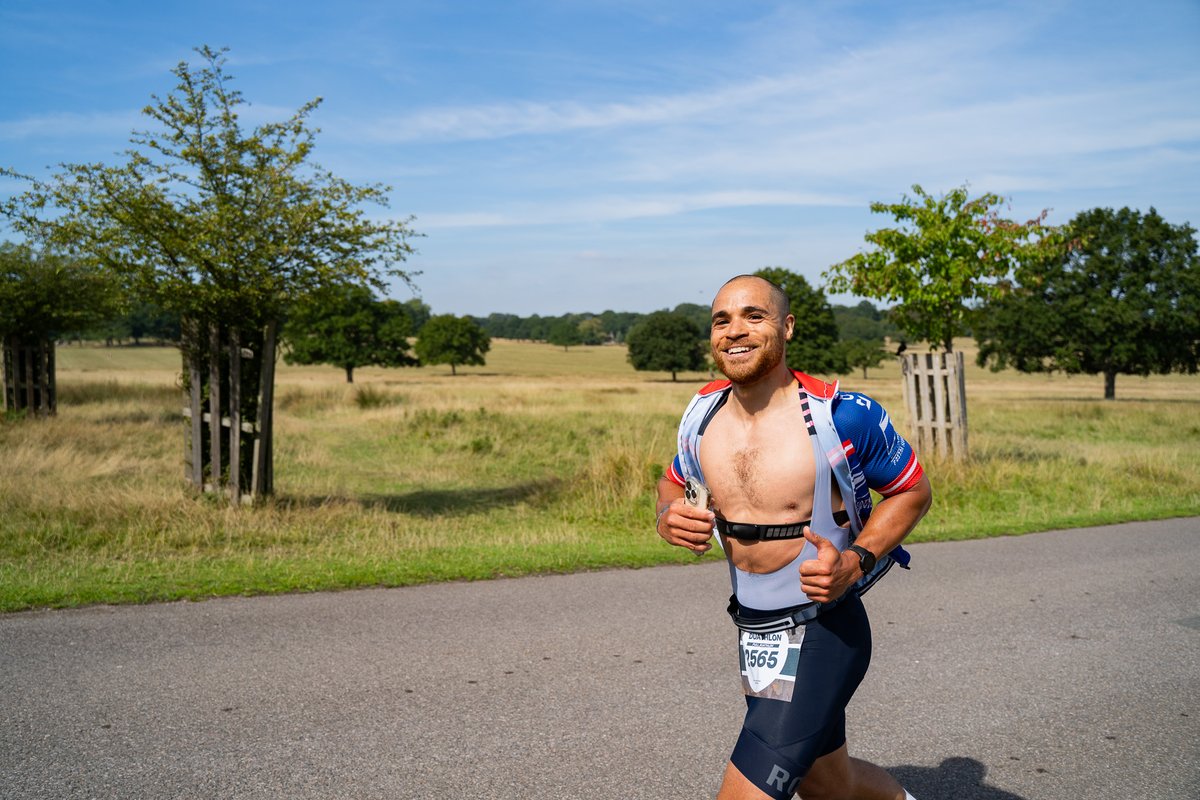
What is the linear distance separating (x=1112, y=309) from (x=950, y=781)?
51.3 meters

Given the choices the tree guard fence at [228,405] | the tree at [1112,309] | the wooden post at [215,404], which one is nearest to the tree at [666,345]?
the tree at [1112,309]

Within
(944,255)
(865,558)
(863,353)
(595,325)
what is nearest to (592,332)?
(595,325)

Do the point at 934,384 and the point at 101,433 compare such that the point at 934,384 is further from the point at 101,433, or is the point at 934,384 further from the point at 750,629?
the point at 101,433

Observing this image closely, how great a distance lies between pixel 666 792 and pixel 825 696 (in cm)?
146

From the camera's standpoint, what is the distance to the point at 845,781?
10.1 feet

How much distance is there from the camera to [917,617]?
7051mm

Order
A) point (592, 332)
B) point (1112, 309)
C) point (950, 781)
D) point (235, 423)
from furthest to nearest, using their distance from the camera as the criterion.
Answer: point (592, 332) < point (1112, 309) < point (235, 423) < point (950, 781)

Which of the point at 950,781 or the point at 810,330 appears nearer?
the point at 950,781

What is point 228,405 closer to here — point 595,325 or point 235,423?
point 235,423

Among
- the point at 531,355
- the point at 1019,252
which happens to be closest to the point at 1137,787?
the point at 1019,252

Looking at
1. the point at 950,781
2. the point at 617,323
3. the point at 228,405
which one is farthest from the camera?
the point at 617,323

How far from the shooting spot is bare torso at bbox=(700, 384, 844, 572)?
297cm

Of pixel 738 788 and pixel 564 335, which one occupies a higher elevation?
pixel 564 335

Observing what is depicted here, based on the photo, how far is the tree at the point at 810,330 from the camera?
64.1 m
